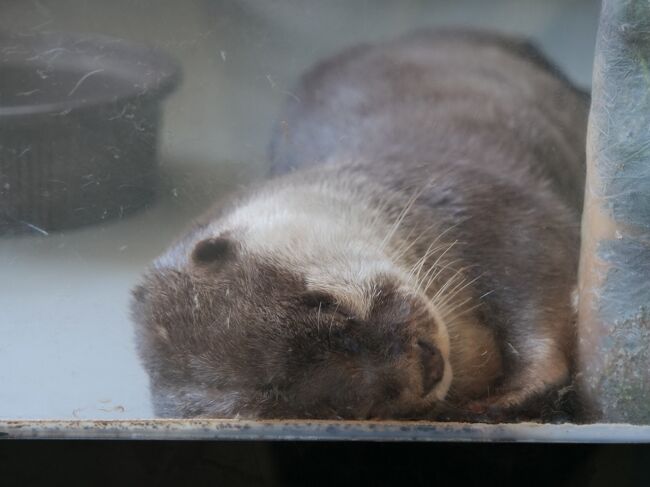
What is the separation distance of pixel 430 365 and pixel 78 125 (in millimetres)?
1082

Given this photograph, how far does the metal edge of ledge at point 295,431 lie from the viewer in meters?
1.02

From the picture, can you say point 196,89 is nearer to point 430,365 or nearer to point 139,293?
point 139,293

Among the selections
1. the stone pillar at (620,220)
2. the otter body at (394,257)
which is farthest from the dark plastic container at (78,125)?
the stone pillar at (620,220)

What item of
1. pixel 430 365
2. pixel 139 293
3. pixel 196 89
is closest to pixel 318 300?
pixel 430 365

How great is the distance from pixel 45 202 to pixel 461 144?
1.00 meters

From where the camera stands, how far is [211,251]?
4.62ft

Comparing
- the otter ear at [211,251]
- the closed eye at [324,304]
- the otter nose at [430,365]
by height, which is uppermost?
the otter ear at [211,251]

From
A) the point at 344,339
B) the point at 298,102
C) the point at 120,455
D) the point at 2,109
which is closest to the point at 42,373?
the point at 120,455

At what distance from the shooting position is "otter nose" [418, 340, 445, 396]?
1.18 metres

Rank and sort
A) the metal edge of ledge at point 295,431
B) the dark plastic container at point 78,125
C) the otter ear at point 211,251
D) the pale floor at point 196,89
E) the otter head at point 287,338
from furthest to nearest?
the dark plastic container at point 78,125, the pale floor at point 196,89, the otter ear at point 211,251, the otter head at point 287,338, the metal edge of ledge at point 295,431

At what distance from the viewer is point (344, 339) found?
3.83 ft

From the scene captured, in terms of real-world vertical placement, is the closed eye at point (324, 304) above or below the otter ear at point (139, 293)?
above

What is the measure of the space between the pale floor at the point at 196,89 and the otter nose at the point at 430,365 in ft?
1.84

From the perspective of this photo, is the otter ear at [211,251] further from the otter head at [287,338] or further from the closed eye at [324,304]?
the closed eye at [324,304]
